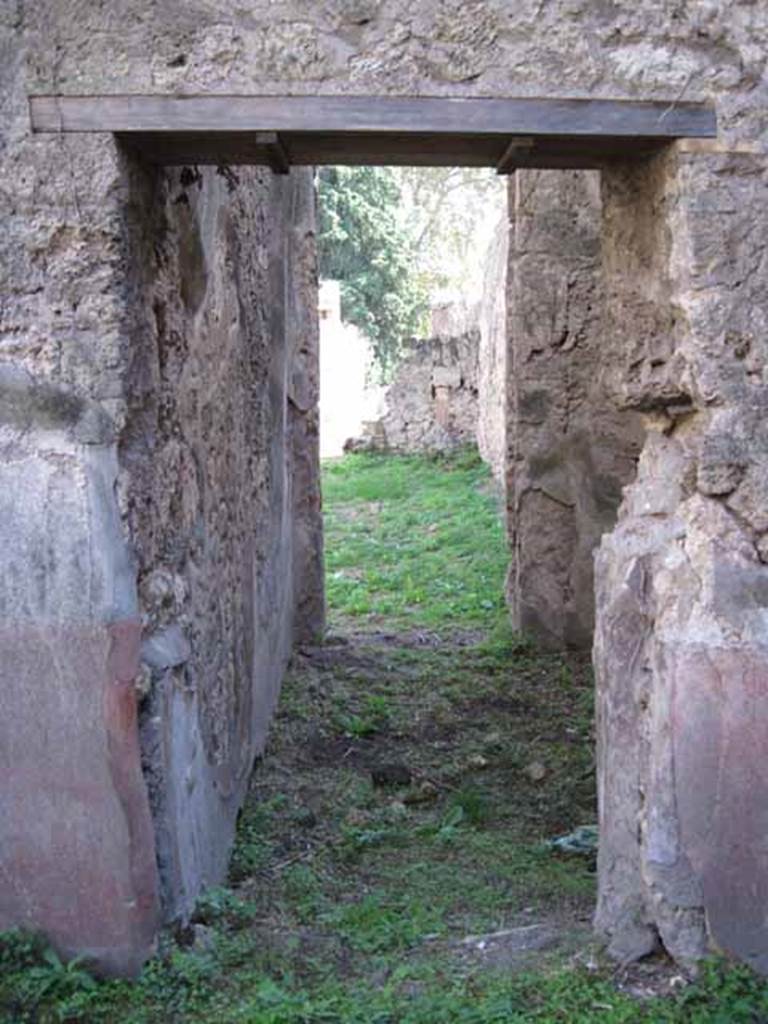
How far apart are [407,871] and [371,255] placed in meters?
19.5

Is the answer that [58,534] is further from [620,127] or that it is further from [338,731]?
[338,731]

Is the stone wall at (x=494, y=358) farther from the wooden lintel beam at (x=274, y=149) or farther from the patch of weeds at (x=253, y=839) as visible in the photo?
the wooden lintel beam at (x=274, y=149)

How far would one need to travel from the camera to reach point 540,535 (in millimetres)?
7043

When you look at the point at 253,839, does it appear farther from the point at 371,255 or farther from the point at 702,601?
the point at 371,255

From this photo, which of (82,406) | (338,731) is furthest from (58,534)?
(338,731)

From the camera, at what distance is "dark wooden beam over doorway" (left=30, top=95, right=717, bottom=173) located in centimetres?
286

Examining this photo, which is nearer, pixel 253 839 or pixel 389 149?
pixel 389 149

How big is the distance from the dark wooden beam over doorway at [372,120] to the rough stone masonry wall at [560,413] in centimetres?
396

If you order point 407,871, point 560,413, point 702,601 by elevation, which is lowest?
point 407,871

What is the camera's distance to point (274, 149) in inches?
117

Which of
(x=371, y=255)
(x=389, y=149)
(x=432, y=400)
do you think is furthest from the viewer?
(x=371, y=255)

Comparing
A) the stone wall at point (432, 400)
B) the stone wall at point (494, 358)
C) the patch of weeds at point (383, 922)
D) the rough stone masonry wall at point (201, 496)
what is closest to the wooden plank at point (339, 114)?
the rough stone masonry wall at point (201, 496)

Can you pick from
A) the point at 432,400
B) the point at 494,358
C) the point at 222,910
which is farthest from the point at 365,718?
the point at 432,400

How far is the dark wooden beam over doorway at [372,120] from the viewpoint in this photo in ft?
9.37
